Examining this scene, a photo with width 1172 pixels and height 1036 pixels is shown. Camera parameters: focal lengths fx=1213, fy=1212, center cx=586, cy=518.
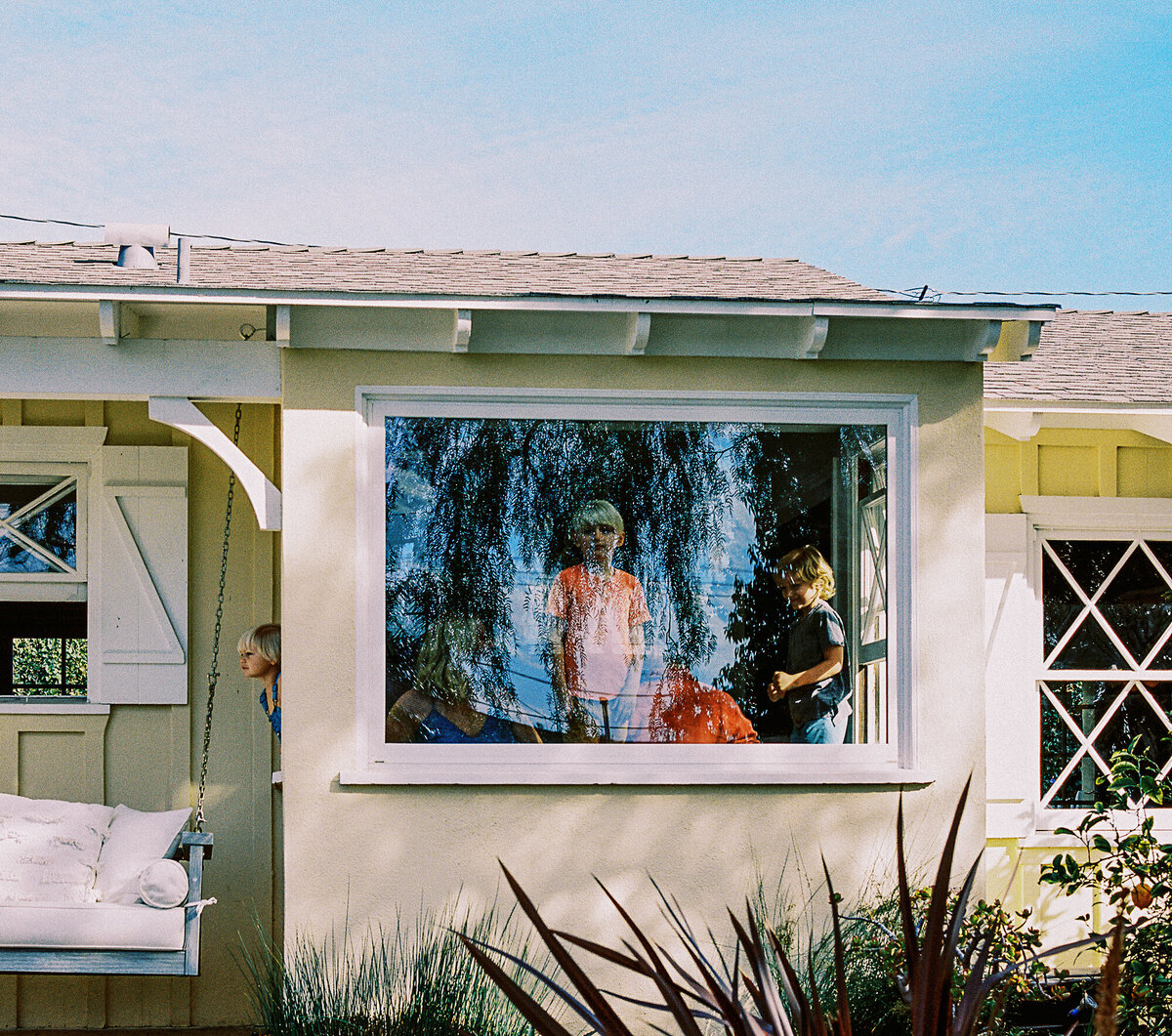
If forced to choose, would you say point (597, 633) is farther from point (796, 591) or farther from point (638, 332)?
point (638, 332)

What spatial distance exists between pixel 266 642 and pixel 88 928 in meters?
1.34

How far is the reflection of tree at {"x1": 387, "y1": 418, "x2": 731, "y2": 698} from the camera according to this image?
488cm

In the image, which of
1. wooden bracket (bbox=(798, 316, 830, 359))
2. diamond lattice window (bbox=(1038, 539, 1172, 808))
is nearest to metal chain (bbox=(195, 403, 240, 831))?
wooden bracket (bbox=(798, 316, 830, 359))

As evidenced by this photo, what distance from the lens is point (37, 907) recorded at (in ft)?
15.2

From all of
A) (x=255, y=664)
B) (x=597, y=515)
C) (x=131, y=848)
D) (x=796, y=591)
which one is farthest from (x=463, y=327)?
(x=131, y=848)

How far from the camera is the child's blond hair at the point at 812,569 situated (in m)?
5.06

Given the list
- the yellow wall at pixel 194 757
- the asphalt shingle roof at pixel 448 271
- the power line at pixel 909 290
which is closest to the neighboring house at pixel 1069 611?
the power line at pixel 909 290

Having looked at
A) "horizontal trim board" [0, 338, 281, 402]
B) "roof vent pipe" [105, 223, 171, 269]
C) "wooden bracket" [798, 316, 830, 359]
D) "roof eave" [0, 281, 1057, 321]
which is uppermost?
"roof vent pipe" [105, 223, 171, 269]

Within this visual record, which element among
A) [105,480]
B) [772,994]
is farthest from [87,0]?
[772,994]

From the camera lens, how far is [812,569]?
16.6ft

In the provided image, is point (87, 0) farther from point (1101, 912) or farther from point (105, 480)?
point (1101, 912)

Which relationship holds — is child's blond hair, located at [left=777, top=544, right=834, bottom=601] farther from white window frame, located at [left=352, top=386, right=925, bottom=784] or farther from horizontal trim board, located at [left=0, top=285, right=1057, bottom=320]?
horizontal trim board, located at [left=0, top=285, right=1057, bottom=320]

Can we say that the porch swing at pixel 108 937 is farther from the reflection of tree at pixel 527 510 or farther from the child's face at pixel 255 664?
the reflection of tree at pixel 527 510

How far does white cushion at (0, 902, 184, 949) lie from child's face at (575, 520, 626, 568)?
2.11 metres
